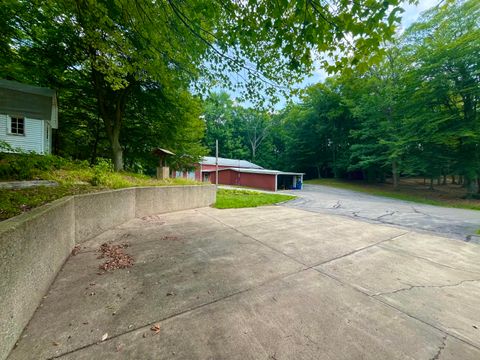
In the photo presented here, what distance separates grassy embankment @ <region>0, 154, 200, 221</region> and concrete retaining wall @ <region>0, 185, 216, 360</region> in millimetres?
309

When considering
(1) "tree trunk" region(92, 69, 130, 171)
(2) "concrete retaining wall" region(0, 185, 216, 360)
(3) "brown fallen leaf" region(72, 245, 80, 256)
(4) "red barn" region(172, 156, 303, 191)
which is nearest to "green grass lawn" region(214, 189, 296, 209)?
(2) "concrete retaining wall" region(0, 185, 216, 360)

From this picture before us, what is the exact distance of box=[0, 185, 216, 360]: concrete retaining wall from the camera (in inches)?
59.9

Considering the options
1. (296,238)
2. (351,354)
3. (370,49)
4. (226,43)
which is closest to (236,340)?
(351,354)

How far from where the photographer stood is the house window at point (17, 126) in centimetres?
1032

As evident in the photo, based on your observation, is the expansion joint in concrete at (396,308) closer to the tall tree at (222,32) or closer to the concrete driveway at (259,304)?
the concrete driveway at (259,304)

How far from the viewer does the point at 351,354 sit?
1.64 meters

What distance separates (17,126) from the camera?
34.2 feet

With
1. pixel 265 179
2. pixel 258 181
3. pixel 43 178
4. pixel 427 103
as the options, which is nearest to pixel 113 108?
pixel 43 178

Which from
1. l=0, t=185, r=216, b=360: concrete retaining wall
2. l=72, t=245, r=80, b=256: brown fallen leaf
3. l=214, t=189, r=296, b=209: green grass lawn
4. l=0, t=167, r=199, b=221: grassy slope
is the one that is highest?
l=0, t=167, r=199, b=221: grassy slope

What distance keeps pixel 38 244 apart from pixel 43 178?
320 cm

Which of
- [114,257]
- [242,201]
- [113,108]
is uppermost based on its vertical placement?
[113,108]

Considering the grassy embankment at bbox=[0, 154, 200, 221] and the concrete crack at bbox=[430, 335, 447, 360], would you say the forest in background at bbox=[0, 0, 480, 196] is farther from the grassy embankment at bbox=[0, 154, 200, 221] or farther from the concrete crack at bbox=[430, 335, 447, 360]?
the concrete crack at bbox=[430, 335, 447, 360]

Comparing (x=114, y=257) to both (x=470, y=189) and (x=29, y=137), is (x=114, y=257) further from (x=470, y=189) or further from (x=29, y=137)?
(x=470, y=189)

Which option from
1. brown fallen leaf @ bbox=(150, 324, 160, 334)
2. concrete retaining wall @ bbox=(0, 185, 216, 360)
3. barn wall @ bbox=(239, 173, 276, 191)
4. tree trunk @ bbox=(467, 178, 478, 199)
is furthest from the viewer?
barn wall @ bbox=(239, 173, 276, 191)
